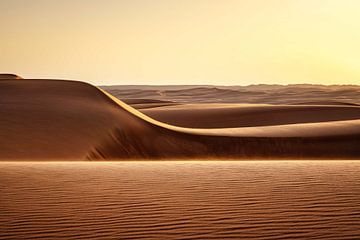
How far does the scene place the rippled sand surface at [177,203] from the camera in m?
4.82

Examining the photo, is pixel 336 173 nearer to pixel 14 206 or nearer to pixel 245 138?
pixel 14 206

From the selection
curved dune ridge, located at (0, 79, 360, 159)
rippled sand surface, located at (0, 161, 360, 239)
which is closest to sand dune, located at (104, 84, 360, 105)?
curved dune ridge, located at (0, 79, 360, 159)

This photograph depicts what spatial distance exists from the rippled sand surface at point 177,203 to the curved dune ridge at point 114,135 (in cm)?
559

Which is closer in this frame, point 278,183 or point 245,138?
point 278,183

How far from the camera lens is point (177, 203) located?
5.80 meters

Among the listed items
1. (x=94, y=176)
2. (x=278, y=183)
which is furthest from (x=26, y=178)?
(x=278, y=183)

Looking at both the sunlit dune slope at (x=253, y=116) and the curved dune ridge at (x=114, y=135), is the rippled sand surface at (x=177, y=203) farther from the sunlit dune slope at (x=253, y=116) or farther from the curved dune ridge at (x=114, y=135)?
the sunlit dune slope at (x=253, y=116)

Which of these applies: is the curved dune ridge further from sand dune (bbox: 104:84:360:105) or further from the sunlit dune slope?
sand dune (bbox: 104:84:360:105)

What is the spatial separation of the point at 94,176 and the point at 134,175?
64cm

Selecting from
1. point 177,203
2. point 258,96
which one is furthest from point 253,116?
point 258,96

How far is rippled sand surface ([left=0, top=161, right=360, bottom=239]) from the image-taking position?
4816mm

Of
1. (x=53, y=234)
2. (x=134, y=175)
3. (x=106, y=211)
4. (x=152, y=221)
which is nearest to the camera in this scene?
(x=53, y=234)

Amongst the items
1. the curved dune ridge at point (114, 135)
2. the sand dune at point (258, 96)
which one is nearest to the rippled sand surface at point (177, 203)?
the curved dune ridge at point (114, 135)

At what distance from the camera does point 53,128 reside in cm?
1523
